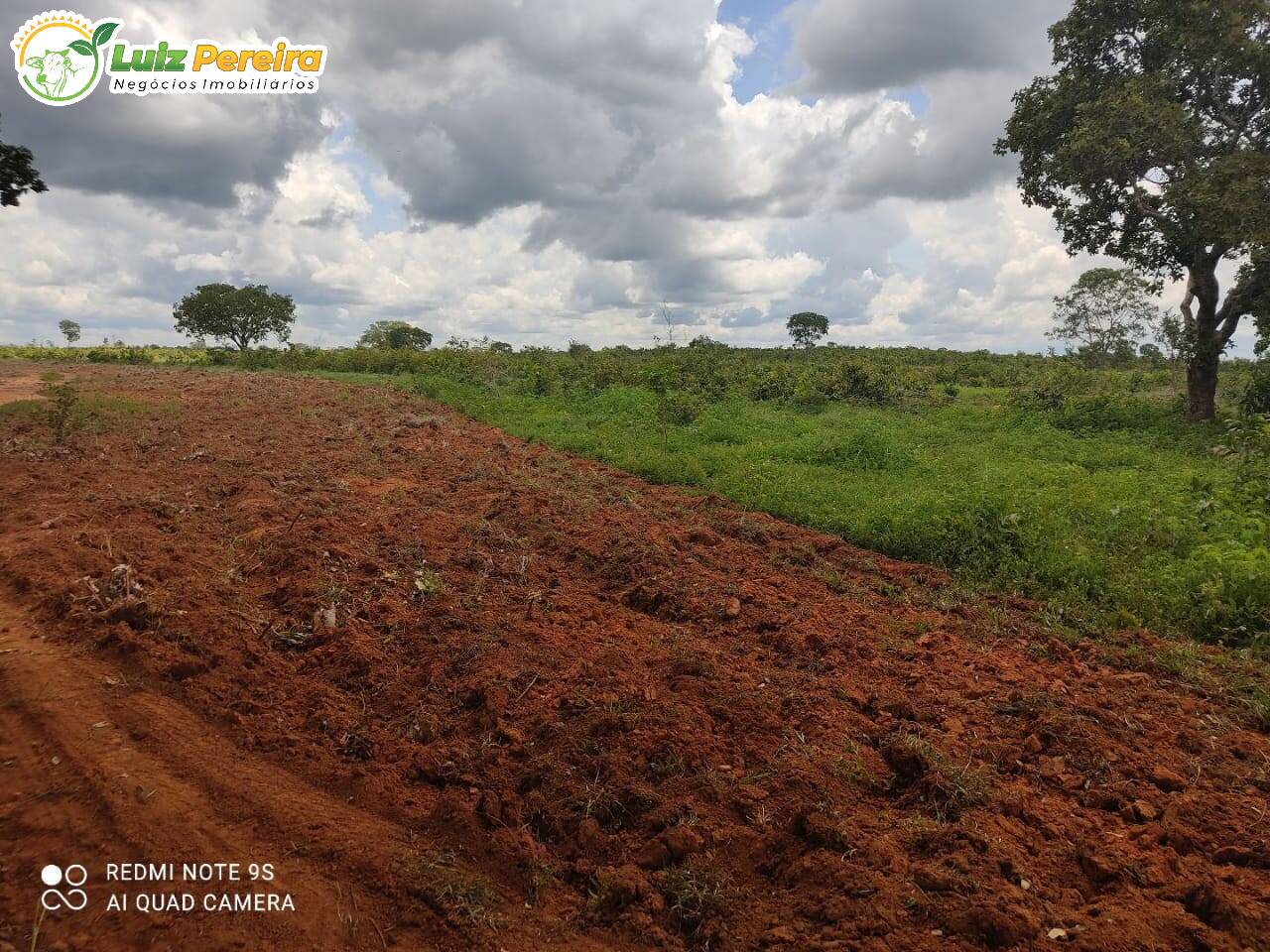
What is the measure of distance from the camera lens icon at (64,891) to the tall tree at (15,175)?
8.39 meters

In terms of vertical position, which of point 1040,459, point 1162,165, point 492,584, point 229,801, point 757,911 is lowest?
point 757,911

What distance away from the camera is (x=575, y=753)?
3314mm

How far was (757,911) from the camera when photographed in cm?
255

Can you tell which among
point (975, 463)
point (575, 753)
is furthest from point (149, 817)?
point (975, 463)

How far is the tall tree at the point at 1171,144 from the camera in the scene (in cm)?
1184

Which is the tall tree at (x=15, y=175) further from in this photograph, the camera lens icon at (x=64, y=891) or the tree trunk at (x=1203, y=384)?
the tree trunk at (x=1203, y=384)

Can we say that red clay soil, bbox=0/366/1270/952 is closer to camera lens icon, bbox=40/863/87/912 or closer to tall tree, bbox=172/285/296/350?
camera lens icon, bbox=40/863/87/912

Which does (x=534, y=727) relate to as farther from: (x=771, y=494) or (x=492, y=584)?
(x=771, y=494)

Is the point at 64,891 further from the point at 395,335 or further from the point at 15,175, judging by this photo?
the point at 395,335

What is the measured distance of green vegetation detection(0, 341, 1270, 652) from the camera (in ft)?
19.2

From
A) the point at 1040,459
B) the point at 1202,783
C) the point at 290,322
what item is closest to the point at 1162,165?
the point at 1040,459

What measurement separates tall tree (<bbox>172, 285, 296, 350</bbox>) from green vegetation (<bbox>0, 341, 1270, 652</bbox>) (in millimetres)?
25656

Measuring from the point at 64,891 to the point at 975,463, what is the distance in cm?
1086

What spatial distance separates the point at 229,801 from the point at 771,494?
263 inches
